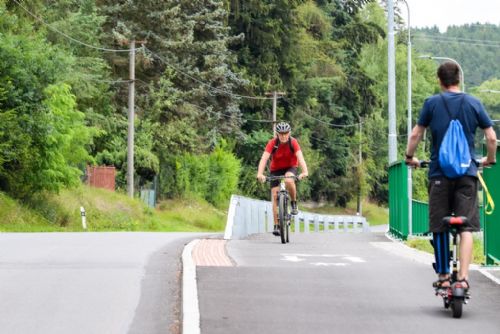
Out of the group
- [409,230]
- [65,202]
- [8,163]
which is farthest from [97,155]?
[409,230]

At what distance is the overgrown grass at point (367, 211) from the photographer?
84.4m

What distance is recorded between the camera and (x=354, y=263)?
13.9m

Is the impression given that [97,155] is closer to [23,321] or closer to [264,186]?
[264,186]

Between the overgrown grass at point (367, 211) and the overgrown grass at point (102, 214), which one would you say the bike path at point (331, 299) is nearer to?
the overgrown grass at point (102, 214)

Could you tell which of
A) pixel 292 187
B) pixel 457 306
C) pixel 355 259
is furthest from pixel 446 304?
pixel 292 187

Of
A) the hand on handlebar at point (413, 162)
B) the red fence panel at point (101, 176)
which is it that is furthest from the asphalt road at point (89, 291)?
the red fence panel at point (101, 176)

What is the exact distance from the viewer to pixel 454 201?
9461 mm

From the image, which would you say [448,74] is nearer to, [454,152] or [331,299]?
[454,152]

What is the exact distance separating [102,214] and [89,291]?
119 ft

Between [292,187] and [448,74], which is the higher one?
[448,74]

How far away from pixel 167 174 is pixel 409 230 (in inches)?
1532

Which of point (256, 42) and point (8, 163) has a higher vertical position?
point (256, 42)

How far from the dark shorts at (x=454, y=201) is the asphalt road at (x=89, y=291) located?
6.93 ft

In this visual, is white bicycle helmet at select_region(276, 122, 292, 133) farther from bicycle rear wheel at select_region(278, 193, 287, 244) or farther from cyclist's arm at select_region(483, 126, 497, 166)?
cyclist's arm at select_region(483, 126, 497, 166)
